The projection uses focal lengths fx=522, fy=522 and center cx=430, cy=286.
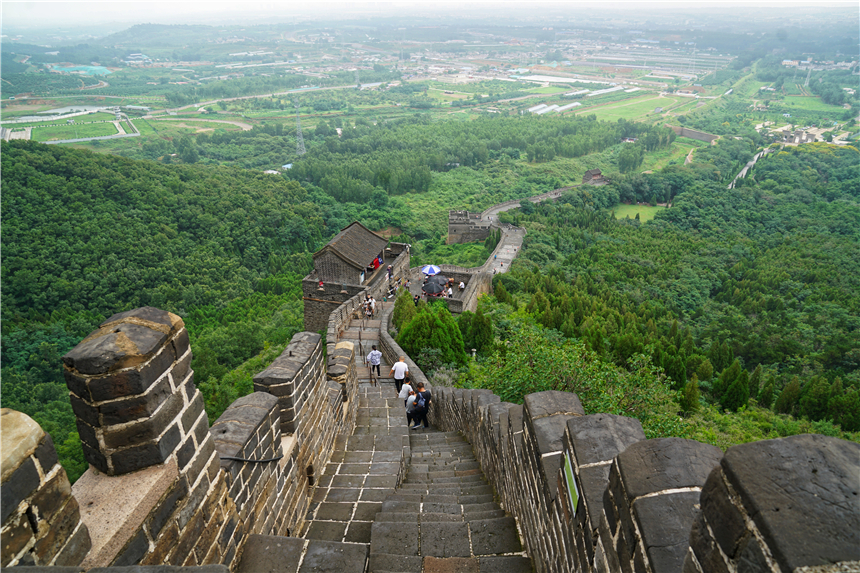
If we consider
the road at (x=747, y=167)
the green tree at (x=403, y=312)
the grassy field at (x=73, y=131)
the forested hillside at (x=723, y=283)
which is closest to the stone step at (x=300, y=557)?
the forested hillside at (x=723, y=283)

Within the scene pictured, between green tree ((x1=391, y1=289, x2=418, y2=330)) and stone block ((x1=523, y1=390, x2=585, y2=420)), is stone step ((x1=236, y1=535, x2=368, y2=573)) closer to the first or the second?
stone block ((x1=523, y1=390, x2=585, y2=420))

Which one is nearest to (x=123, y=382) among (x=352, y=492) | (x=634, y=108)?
(x=352, y=492)

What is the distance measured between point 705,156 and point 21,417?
77.8m

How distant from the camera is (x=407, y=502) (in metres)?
4.71

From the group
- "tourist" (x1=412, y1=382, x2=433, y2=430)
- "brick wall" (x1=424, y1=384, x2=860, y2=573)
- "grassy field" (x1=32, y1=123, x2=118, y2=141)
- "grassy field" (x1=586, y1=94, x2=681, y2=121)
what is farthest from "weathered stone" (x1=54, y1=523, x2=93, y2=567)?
"grassy field" (x1=586, y1=94, x2=681, y2=121)

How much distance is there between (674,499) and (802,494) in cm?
68

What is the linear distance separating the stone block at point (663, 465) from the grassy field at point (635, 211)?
51973mm

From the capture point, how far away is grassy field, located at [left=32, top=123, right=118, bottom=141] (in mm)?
73688

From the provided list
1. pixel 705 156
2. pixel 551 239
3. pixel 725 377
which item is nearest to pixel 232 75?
pixel 705 156

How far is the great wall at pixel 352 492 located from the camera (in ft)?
5.02

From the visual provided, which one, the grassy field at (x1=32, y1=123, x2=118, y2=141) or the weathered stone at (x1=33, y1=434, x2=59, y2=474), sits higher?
the weathered stone at (x1=33, y1=434, x2=59, y2=474)

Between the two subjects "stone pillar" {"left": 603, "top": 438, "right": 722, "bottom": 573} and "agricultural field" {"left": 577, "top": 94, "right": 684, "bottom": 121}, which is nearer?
"stone pillar" {"left": 603, "top": 438, "right": 722, "bottom": 573}

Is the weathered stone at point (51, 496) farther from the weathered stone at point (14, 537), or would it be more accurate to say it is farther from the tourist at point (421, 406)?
the tourist at point (421, 406)

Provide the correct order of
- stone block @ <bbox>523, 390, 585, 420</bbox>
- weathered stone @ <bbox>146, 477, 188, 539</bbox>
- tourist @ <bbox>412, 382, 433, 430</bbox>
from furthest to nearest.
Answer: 1. tourist @ <bbox>412, 382, 433, 430</bbox>
2. stone block @ <bbox>523, 390, 585, 420</bbox>
3. weathered stone @ <bbox>146, 477, 188, 539</bbox>
